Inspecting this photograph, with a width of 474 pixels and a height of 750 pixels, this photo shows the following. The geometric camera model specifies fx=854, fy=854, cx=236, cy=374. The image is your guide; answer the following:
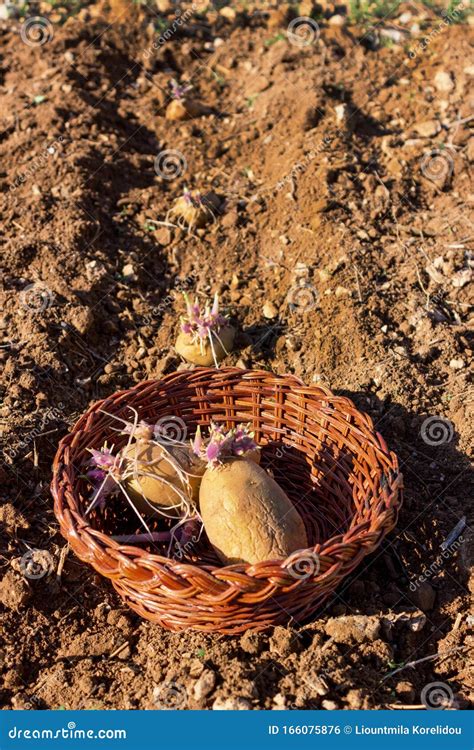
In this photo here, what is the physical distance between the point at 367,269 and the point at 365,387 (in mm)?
717

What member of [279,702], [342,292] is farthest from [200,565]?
[342,292]

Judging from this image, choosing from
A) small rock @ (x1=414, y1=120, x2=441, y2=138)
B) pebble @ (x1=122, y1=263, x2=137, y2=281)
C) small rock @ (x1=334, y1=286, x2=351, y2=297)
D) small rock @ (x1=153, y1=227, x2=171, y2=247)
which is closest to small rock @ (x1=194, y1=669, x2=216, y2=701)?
small rock @ (x1=334, y1=286, x2=351, y2=297)

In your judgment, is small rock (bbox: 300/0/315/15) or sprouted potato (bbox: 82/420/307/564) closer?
sprouted potato (bbox: 82/420/307/564)

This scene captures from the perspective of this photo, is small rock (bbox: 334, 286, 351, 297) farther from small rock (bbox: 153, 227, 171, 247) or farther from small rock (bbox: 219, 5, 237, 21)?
small rock (bbox: 219, 5, 237, 21)

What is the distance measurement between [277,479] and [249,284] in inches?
47.8

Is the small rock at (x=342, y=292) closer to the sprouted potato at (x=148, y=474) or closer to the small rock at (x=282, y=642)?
the sprouted potato at (x=148, y=474)

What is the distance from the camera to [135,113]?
556 cm

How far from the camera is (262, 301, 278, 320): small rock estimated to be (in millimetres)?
4289

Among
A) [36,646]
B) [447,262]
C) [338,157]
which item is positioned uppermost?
[338,157]

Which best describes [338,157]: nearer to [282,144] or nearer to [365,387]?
[282,144]

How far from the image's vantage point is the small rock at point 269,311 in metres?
4.29

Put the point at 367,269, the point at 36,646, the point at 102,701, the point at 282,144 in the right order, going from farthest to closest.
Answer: the point at 282,144 < the point at 367,269 < the point at 36,646 < the point at 102,701

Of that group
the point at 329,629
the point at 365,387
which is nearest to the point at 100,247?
the point at 365,387

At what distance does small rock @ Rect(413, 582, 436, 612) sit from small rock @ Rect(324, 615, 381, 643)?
29 cm
